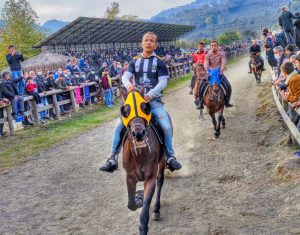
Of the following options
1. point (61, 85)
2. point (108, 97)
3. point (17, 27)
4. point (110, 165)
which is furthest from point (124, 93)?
point (17, 27)

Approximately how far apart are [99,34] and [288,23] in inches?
1216

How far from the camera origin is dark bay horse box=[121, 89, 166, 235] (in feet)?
16.5

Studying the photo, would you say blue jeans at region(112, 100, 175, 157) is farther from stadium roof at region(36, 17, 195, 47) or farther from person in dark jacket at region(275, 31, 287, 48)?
stadium roof at region(36, 17, 195, 47)

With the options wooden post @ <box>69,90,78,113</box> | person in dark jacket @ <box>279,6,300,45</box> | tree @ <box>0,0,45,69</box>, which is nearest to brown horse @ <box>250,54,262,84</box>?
person in dark jacket @ <box>279,6,300,45</box>

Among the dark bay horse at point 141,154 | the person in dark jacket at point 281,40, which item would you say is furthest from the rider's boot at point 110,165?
the person in dark jacket at point 281,40

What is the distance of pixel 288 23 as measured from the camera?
16.5 meters

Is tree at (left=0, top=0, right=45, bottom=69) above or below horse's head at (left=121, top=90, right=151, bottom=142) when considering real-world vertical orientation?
above

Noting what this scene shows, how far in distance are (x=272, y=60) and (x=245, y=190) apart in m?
13.5

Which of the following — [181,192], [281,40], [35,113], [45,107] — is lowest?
[181,192]

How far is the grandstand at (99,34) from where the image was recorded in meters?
37.7

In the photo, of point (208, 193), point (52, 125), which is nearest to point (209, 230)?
point (208, 193)

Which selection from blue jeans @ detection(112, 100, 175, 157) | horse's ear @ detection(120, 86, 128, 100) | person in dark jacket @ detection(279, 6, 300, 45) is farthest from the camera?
person in dark jacket @ detection(279, 6, 300, 45)

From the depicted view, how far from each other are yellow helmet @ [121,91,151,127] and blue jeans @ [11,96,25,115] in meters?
9.93

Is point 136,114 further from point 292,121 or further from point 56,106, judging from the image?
point 56,106
